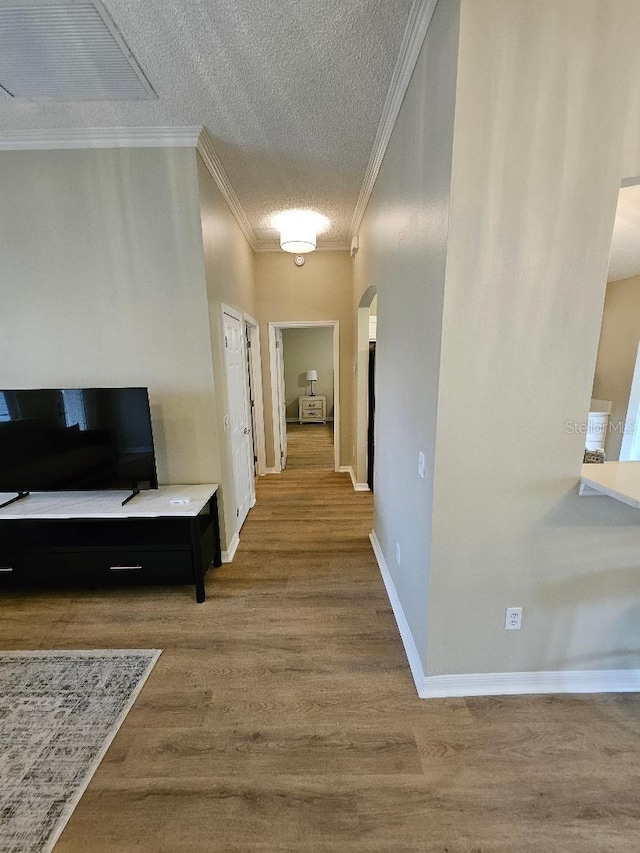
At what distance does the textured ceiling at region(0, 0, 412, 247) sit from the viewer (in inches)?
54.7

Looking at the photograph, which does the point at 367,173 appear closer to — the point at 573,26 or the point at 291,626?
the point at 573,26

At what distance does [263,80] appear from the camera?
5.65 feet

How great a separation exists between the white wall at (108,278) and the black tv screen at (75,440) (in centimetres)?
27

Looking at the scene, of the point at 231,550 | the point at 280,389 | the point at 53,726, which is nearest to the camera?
the point at 53,726

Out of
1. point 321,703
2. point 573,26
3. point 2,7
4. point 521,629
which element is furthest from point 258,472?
point 573,26

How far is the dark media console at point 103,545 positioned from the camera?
6.92 ft

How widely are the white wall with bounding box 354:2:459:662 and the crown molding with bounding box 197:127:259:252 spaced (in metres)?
Answer: 1.19

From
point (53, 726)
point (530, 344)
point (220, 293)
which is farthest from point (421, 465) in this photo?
point (220, 293)

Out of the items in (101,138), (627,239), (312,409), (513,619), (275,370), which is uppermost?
(101,138)

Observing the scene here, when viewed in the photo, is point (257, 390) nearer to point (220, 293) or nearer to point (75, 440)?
point (220, 293)

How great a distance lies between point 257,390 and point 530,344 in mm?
3498

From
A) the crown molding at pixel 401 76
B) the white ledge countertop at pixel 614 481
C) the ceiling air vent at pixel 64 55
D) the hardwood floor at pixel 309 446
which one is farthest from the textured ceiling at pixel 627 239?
the hardwood floor at pixel 309 446

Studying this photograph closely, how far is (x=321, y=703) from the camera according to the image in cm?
154

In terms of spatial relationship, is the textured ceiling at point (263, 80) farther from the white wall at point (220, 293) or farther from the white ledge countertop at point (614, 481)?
the white ledge countertop at point (614, 481)
